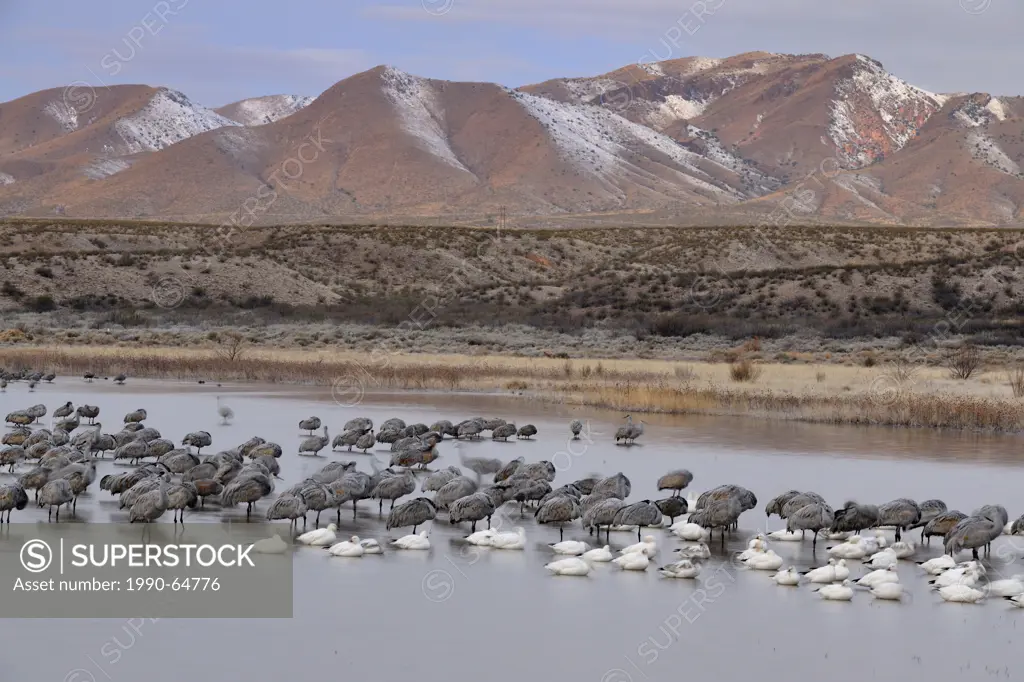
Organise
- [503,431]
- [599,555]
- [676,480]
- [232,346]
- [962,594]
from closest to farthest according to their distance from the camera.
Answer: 1. [962,594]
2. [599,555]
3. [676,480]
4. [503,431]
5. [232,346]

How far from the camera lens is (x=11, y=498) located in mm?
14719

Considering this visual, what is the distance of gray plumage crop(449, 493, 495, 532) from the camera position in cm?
1516

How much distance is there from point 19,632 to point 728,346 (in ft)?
130

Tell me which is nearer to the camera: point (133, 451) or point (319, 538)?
point (319, 538)

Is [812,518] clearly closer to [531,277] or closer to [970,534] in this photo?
[970,534]

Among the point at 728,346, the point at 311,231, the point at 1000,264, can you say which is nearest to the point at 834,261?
the point at 1000,264

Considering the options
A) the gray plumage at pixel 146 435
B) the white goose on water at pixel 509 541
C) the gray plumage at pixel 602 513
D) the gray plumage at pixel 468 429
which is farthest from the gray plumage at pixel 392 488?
the gray plumage at pixel 468 429

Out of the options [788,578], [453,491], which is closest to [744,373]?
[453,491]

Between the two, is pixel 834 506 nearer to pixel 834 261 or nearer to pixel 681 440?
pixel 681 440

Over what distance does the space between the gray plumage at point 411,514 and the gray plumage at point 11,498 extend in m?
4.30

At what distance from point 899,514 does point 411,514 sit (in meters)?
5.73

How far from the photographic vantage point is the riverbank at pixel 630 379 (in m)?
28.9

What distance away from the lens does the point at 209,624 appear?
37.9 feet

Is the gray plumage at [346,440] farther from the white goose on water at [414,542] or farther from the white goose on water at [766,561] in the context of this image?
the white goose on water at [766,561]
